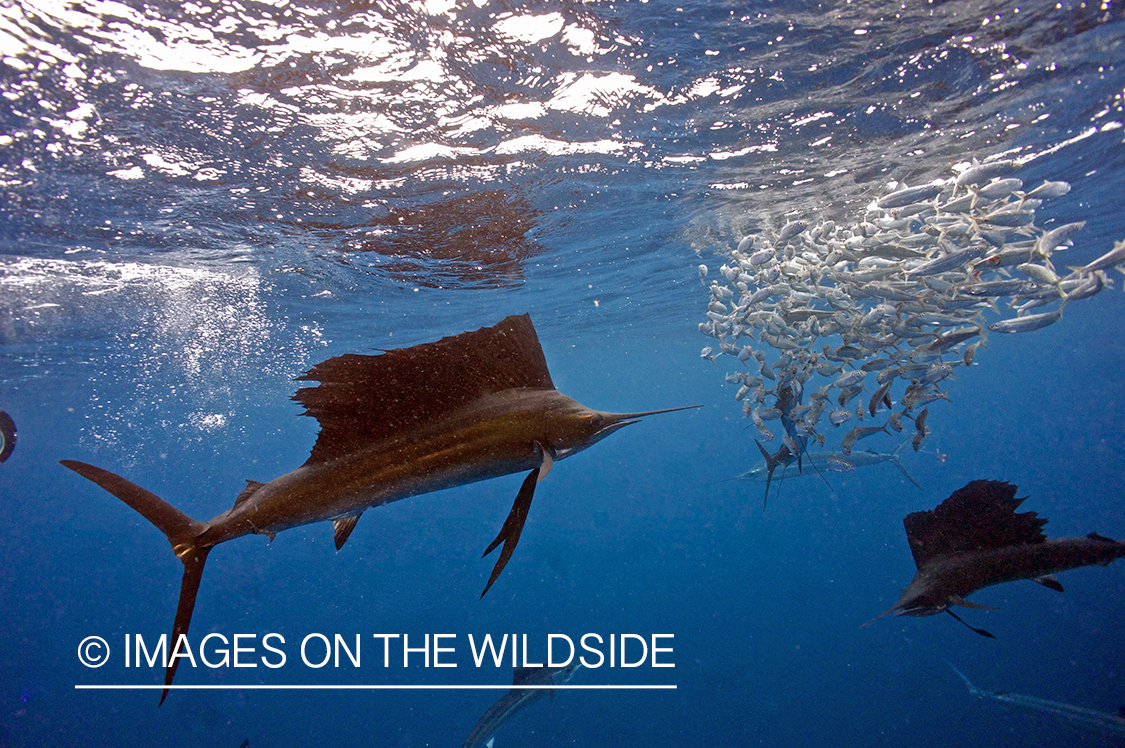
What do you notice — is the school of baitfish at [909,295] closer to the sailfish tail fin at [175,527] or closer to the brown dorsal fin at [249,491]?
the brown dorsal fin at [249,491]

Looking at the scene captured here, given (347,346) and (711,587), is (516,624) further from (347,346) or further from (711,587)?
(347,346)

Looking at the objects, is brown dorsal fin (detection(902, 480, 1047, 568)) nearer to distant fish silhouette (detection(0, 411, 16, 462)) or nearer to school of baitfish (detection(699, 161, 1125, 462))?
school of baitfish (detection(699, 161, 1125, 462))

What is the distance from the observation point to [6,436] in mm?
4980

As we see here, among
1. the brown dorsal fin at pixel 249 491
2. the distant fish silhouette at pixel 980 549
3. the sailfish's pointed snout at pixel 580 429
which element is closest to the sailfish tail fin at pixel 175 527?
the brown dorsal fin at pixel 249 491

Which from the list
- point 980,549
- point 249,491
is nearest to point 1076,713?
point 980,549

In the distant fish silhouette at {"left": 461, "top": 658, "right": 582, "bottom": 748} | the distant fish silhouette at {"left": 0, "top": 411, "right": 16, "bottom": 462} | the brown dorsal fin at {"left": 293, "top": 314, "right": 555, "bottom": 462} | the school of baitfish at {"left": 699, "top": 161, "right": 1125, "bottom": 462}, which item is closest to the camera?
the brown dorsal fin at {"left": 293, "top": 314, "right": 555, "bottom": 462}

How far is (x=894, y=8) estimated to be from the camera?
5605 mm

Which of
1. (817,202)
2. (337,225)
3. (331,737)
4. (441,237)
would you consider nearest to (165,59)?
(337,225)

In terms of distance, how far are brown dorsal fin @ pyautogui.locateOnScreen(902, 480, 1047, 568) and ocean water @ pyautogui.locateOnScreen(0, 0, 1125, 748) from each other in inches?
156

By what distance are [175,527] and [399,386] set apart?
969 mm

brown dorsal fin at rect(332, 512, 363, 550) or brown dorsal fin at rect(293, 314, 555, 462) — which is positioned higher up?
brown dorsal fin at rect(293, 314, 555, 462)

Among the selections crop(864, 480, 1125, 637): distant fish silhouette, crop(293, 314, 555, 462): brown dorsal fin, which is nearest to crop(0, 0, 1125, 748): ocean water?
crop(293, 314, 555, 462): brown dorsal fin

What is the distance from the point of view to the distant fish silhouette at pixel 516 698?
27.0 ft

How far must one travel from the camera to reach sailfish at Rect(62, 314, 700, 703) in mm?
1641
